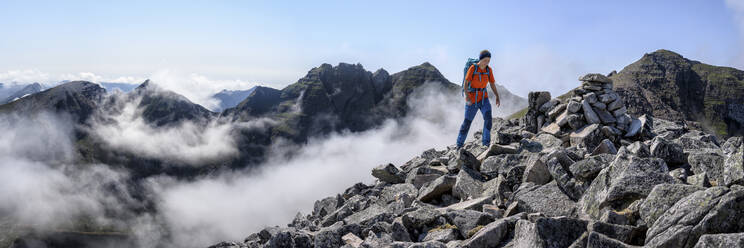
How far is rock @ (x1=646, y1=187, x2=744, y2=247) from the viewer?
6.88 meters

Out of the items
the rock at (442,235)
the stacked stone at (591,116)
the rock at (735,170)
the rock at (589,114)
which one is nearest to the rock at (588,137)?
the stacked stone at (591,116)

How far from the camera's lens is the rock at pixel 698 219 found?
6.88 m

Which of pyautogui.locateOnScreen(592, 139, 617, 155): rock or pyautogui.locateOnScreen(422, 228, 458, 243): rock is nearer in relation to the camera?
pyautogui.locateOnScreen(422, 228, 458, 243): rock

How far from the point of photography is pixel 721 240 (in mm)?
6219

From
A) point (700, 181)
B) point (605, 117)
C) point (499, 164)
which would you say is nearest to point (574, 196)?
point (700, 181)

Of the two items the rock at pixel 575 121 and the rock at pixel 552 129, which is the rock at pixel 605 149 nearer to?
the rock at pixel 575 121

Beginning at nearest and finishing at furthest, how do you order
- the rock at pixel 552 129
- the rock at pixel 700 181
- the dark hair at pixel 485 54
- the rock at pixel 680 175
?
the rock at pixel 700 181 < the rock at pixel 680 175 < the dark hair at pixel 485 54 < the rock at pixel 552 129

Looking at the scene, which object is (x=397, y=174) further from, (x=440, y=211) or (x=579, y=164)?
(x=579, y=164)

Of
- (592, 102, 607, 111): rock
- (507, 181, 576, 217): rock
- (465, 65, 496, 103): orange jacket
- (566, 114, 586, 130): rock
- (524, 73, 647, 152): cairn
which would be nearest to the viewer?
(507, 181, 576, 217): rock

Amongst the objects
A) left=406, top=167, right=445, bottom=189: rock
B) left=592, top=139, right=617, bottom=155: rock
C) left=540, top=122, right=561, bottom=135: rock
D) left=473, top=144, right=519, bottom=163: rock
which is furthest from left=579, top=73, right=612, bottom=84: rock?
left=406, top=167, right=445, bottom=189: rock

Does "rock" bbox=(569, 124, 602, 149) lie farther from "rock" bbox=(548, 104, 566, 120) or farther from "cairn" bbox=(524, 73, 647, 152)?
"rock" bbox=(548, 104, 566, 120)

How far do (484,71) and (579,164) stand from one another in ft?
30.8

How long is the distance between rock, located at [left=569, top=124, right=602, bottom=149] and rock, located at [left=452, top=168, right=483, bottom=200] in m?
5.45

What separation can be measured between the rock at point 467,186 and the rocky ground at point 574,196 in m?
0.06
